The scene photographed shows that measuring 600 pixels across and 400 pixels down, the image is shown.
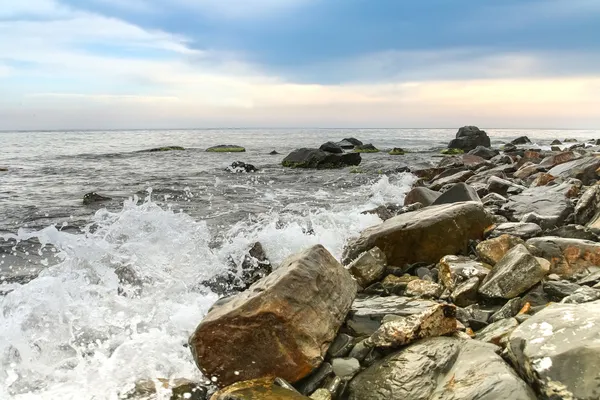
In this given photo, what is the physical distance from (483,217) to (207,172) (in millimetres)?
19649

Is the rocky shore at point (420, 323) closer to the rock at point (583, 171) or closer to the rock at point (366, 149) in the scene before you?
the rock at point (583, 171)

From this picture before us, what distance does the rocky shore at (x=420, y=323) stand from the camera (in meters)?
2.83

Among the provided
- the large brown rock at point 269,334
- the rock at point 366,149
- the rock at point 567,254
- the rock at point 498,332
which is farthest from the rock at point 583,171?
the rock at point 366,149

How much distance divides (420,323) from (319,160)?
23.8 metres

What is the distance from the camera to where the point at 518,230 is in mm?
6340

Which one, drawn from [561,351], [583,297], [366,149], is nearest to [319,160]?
[366,149]

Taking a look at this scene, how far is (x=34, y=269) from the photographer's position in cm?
812

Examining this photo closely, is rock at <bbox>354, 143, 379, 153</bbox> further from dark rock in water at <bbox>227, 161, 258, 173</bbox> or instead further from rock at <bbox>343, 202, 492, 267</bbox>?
rock at <bbox>343, 202, 492, 267</bbox>

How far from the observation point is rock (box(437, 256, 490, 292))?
506 centimetres

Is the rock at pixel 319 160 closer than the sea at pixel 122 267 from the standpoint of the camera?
No

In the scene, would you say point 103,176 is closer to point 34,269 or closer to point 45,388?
point 34,269

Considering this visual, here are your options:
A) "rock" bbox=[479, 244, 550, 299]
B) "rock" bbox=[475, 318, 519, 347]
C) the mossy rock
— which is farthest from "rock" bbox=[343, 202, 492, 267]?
the mossy rock

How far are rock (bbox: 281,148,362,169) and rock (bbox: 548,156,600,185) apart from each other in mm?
15874

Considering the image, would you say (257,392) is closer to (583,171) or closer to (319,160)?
(583,171)
